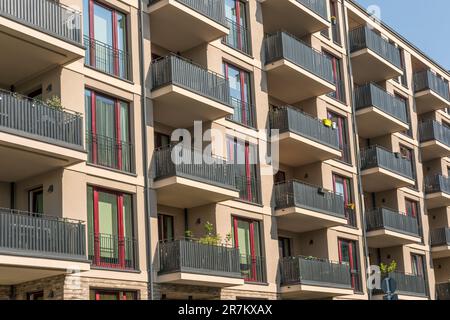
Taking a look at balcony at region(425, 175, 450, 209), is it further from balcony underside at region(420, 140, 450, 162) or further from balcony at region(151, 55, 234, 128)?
balcony at region(151, 55, 234, 128)

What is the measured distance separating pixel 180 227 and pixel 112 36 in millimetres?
7260

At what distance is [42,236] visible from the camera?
18844 mm

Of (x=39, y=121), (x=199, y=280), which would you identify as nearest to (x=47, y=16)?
(x=39, y=121)

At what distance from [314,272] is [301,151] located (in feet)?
17.9

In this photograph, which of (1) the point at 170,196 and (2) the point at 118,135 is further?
(1) the point at 170,196

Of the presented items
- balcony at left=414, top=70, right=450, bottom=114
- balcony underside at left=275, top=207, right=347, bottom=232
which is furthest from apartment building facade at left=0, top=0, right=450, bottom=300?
balcony at left=414, top=70, right=450, bottom=114

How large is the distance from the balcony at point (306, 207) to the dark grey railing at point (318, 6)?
8.16 meters

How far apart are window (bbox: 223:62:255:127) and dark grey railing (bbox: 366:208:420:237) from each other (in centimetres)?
971

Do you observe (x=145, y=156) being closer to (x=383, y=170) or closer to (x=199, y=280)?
(x=199, y=280)

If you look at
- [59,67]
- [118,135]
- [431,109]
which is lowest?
[118,135]

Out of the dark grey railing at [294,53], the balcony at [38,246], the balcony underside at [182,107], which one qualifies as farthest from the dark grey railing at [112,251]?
the dark grey railing at [294,53]

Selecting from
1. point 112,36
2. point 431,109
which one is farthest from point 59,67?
point 431,109

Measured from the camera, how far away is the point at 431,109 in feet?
151

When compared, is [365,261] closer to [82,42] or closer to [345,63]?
[345,63]
